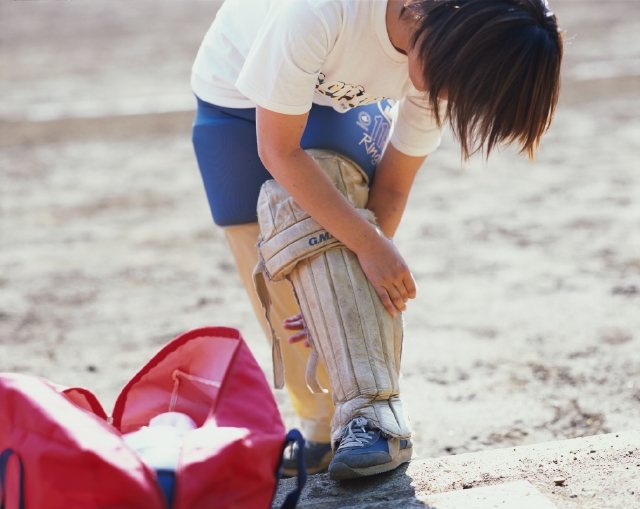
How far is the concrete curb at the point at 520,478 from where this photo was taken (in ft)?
4.31

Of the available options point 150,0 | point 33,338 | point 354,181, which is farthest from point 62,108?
point 150,0

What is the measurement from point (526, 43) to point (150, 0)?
41.6 feet

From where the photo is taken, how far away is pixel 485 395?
223 cm

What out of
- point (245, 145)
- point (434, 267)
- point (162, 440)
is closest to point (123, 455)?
point (162, 440)

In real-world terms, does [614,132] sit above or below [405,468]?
below

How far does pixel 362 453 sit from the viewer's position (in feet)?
4.44

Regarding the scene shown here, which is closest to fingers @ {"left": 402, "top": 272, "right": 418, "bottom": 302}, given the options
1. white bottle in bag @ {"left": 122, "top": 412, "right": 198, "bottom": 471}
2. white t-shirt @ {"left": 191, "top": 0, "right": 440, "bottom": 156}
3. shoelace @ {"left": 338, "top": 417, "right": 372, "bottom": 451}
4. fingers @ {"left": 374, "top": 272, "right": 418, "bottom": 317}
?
fingers @ {"left": 374, "top": 272, "right": 418, "bottom": 317}

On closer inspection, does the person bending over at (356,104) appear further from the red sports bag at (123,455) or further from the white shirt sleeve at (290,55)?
the red sports bag at (123,455)

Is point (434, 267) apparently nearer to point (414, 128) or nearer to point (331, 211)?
point (414, 128)

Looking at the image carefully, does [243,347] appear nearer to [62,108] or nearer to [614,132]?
[614,132]

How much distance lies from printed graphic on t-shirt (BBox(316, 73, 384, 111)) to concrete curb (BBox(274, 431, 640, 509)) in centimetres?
73

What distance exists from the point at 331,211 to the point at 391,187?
1.02 feet

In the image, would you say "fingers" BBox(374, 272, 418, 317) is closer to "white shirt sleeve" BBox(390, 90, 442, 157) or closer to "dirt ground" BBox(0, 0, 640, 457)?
"white shirt sleeve" BBox(390, 90, 442, 157)

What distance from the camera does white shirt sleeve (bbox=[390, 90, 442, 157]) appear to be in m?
1.67
